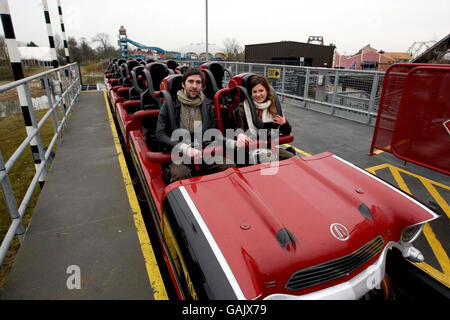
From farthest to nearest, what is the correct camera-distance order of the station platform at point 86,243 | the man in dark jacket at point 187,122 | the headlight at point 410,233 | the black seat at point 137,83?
the black seat at point 137,83 → the man in dark jacket at point 187,122 → the station platform at point 86,243 → the headlight at point 410,233

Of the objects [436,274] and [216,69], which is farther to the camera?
[216,69]

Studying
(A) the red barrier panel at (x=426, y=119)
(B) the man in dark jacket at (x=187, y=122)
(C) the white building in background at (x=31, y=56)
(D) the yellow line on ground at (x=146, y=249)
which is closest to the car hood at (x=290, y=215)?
(B) the man in dark jacket at (x=187, y=122)

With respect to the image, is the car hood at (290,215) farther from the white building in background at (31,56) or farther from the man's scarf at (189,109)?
the white building in background at (31,56)

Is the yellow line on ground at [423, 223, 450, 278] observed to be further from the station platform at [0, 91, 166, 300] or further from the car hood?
the station platform at [0, 91, 166, 300]

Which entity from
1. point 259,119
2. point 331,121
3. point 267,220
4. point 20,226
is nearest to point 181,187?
point 267,220

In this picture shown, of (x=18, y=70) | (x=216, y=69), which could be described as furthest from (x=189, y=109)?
(x=216, y=69)

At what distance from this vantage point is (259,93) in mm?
2764

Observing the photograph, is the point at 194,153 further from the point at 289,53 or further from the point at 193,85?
the point at 289,53

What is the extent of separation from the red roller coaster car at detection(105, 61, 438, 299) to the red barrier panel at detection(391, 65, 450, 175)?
2.20 metres

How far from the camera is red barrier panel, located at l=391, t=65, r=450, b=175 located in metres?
3.51

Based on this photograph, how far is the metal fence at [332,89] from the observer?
265 inches

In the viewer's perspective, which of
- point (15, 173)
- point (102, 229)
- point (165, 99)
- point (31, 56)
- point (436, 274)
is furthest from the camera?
point (31, 56)

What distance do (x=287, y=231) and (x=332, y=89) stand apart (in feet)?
24.2

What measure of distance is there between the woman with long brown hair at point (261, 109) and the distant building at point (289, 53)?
1236 inches
